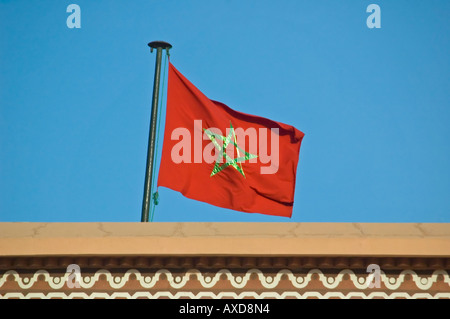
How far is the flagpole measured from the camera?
898 cm

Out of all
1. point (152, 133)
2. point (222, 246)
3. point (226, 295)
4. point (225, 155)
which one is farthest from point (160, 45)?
point (226, 295)

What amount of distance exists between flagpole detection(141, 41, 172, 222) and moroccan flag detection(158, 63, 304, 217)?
54 cm

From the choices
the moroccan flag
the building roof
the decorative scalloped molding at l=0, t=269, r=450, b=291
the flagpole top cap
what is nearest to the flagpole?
the flagpole top cap

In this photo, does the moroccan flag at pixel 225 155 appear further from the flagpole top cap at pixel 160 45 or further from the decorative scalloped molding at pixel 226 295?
the decorative scalloped molding at pixel 226 295

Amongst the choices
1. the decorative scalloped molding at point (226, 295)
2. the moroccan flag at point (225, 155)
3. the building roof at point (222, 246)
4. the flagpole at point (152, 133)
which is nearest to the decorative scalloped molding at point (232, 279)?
the decorative scalloped molding at point (226, 295)

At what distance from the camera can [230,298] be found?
6359 mm

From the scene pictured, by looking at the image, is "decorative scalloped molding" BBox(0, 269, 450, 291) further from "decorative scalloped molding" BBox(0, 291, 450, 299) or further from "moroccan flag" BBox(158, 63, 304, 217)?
"moroccan flag" BBox(158, 63, 304, 217)

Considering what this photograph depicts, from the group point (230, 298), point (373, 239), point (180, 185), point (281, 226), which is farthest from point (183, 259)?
point (180, 185)

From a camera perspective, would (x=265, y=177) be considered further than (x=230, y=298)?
Yes

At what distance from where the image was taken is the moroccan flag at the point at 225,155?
33.2ft

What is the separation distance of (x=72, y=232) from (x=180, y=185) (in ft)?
11.5

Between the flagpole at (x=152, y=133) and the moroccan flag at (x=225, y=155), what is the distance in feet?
1.76
